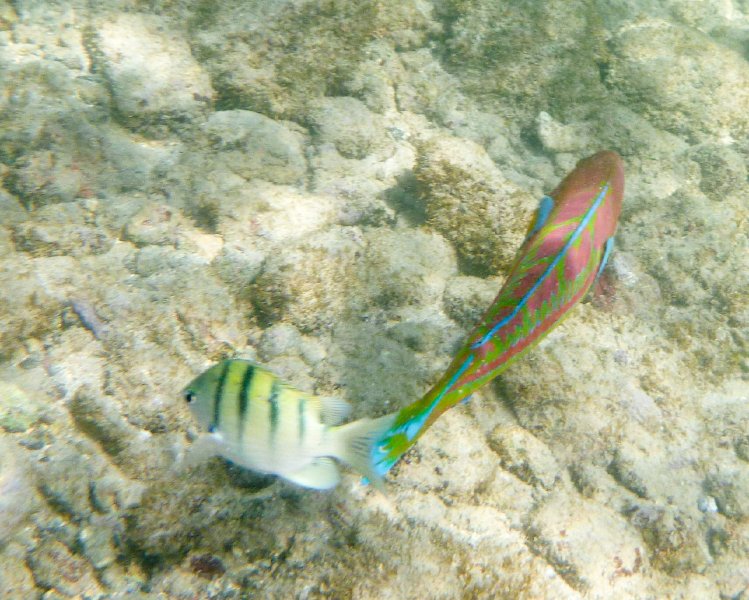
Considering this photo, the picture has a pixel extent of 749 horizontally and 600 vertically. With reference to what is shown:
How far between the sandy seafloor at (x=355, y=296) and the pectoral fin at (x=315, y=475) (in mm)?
446

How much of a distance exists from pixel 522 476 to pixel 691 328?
1712 millimetres

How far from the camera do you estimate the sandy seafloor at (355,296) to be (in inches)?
91.4

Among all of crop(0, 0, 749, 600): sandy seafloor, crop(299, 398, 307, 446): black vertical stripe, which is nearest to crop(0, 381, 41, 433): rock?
crop(0, 0, 749, 600): sandy seafloor

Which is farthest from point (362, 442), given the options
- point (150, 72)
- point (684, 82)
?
point (684, 82)

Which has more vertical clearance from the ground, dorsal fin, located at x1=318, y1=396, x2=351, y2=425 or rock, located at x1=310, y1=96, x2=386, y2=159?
dorsal fin, located at x1=318, y1=396, x2=351, y2=425

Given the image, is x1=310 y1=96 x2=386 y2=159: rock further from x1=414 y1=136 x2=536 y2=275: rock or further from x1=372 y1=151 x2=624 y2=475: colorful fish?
x1=372 y1=151 x2=624 y2=475: colorful fish

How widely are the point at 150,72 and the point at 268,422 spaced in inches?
141

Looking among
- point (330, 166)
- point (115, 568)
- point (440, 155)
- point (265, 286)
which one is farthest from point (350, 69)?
point (115, 568)

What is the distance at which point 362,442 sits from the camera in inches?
70.5

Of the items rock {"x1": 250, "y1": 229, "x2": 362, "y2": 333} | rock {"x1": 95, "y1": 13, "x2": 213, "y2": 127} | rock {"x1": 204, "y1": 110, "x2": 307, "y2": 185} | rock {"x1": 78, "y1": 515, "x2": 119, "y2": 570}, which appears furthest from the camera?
rock {"x1": 95, "y1": 13, "x2": 213, "y2": 127}

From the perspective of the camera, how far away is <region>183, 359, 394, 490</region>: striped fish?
1790 millimetres

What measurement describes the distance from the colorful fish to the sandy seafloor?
912 mm

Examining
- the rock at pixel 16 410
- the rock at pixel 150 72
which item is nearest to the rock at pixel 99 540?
the rock at pixel 16 410

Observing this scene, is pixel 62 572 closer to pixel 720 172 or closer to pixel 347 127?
pixel 347 127
